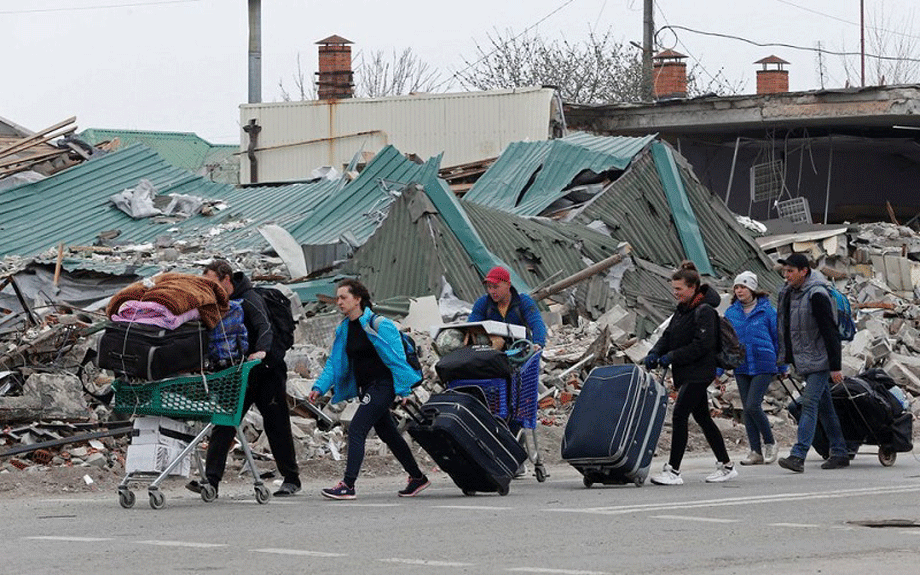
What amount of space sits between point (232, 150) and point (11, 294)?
3372 cm

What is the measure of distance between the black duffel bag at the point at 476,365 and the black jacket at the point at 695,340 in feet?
4.52

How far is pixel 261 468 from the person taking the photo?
1452 cm

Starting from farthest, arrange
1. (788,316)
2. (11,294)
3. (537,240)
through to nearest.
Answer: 1. (537,240)
2. (11,294)
3. (788,316)

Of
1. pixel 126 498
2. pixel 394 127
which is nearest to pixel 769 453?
pixel 126 498

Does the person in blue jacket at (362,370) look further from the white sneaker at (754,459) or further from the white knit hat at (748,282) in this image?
the white sneaker at (754,459)

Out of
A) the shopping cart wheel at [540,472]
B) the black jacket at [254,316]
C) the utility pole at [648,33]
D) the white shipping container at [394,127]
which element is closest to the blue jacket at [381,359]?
the black jacket at [254,316]

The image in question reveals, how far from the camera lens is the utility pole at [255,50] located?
45031 millimetres

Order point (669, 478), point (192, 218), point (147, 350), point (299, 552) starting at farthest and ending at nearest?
point (192, 218) → point (669, 478) → point (147, 350) → point (299, 552)

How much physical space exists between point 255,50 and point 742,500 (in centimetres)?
3597

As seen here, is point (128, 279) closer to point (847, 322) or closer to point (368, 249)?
point (368, 249)

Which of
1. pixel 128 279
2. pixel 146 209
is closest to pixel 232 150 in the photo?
pixel 146 209

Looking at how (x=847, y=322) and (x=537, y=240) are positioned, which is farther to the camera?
(x=537, y=240)

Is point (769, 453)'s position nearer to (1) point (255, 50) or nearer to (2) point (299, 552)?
(2) point (299, 552)

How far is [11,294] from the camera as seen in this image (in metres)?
21.1
